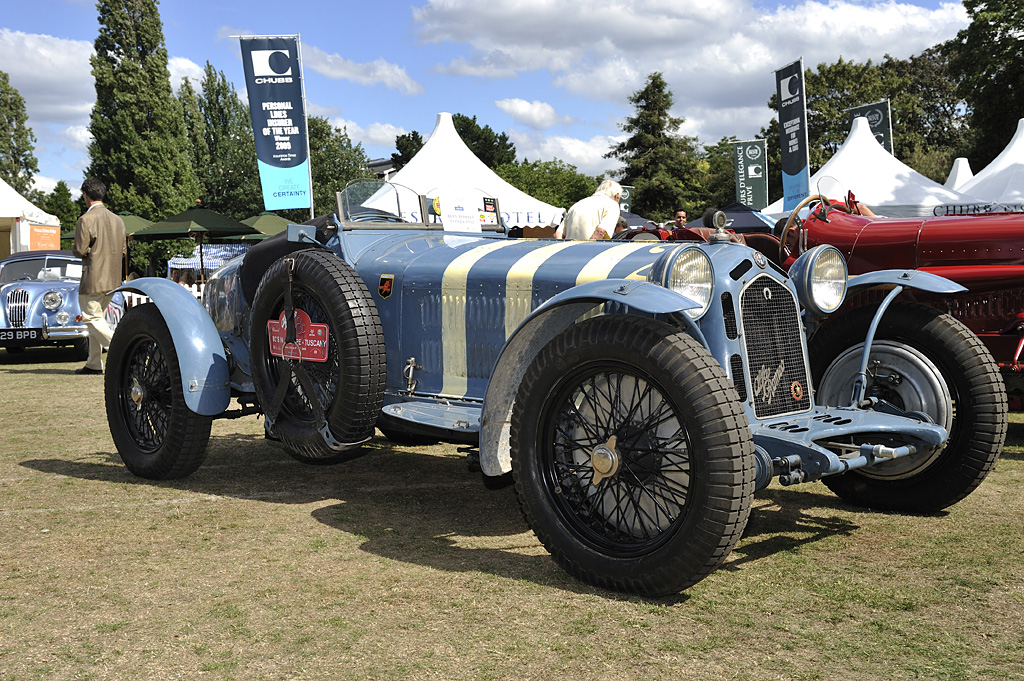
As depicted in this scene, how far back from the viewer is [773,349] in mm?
3793

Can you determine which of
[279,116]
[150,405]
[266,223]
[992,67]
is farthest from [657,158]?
[150,405]

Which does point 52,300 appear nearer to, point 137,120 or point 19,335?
point 19,335

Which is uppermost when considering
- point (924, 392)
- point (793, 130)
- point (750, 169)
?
point (750, 169)

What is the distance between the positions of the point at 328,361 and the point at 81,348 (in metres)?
9.97

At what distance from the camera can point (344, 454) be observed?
454 cm

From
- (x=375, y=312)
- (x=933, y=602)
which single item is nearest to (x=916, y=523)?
(x=933, y=602)

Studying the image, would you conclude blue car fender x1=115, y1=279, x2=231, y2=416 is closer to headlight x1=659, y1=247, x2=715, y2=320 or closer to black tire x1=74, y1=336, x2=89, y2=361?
headlight x1=659, y1=247, x2=715, y2=320

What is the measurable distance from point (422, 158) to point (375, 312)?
53.3 feet

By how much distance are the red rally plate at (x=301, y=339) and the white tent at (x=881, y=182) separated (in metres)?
14.9

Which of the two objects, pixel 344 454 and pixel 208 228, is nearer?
pixel 344 454

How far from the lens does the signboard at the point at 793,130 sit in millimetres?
16484

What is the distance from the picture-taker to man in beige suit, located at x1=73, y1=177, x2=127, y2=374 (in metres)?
9.34

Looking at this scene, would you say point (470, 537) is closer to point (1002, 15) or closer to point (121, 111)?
point (1002, 15)

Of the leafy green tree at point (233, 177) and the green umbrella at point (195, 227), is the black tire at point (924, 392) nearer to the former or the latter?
the green umbrella at point (195, 227)
